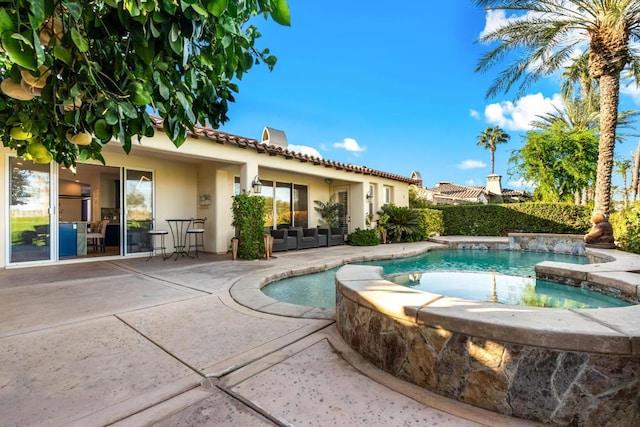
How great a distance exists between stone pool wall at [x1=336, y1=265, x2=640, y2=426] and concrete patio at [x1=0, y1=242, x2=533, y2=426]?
0.12 meters

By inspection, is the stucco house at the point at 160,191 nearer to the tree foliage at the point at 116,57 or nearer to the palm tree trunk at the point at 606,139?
the tree foliage at the point at 116,57

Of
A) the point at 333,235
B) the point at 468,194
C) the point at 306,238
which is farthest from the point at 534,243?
the point at 468,194

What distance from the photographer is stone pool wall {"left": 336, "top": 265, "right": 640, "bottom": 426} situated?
1.71 metres

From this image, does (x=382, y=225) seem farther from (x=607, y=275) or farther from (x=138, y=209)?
(x=138, y=209)

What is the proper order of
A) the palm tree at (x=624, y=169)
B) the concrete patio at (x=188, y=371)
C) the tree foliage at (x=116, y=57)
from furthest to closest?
the palm tree at (x=624, y=169) < the concrete patio at (x=188, y=371) < the tree foliage at (x=116, y=57)

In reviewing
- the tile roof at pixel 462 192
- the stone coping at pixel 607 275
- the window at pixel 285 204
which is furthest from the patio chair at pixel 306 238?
the tile roof at pixel 462 192

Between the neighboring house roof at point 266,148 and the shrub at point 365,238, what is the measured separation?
254 cm

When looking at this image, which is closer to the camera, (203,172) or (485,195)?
(203,172)

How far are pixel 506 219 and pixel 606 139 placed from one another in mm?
5946

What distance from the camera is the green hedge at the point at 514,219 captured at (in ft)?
42.4

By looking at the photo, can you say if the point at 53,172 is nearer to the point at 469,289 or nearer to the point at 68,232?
the point at 68,232

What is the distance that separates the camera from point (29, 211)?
689 cm

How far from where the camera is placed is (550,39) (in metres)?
9.16

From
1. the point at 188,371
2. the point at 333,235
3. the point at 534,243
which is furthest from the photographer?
the point at 333,235
